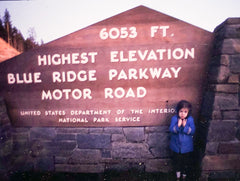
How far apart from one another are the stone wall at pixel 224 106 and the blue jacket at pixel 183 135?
10.0 inches

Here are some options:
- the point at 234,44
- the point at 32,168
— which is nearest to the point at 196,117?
the point at 234,44

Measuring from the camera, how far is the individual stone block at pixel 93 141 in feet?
9.52

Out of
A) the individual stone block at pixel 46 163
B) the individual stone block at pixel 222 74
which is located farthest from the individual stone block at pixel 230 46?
the individual stone block at pixel 46 163

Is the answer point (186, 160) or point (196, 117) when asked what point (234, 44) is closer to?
point (196, 117)

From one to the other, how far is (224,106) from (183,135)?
2.42ft

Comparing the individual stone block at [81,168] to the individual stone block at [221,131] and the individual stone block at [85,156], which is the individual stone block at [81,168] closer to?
the individual stone block at [85,156]

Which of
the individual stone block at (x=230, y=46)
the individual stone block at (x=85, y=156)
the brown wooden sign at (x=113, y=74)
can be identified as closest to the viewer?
the individual stone block at (x=230, y=46)

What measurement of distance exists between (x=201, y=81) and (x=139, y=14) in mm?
1507

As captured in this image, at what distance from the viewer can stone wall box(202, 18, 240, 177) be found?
7.74 ft

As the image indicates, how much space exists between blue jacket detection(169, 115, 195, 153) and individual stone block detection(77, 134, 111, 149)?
3.70 ft

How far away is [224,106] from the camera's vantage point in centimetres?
241

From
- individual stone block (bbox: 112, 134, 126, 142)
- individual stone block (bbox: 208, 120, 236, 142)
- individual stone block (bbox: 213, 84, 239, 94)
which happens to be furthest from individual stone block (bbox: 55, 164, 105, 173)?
individual stone block (bbox: 213, 84, 239, 94)

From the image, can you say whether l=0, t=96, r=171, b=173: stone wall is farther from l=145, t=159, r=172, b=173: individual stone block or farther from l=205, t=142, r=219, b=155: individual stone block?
l=205, t=142, r=219, b=155: individual stone block

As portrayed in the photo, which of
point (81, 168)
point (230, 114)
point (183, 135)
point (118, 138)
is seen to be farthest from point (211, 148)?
point (81, 168)
